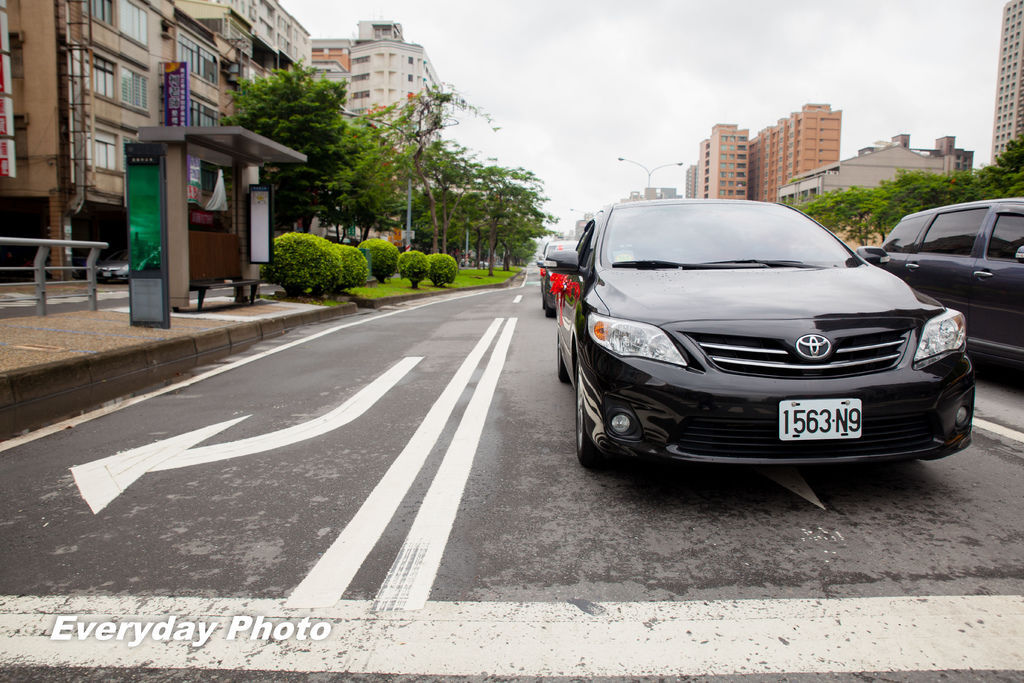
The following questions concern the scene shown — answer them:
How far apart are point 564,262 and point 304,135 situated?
36.6 meters

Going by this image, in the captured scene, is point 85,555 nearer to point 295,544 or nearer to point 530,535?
point 295,544

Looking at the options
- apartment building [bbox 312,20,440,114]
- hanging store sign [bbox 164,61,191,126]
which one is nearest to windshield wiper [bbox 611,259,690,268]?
hanging store sign [bbox 164,61,191,126]

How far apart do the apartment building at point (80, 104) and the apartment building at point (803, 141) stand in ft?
391

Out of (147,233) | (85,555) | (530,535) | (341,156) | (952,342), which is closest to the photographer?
(85,555)

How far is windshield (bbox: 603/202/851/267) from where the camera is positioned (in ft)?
13.7

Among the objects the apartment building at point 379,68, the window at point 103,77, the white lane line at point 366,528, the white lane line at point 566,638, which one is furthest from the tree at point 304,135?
the apartment building at point 379,68

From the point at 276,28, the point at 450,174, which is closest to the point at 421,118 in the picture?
the point at 450,174

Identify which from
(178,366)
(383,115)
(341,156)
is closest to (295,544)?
(178,366)

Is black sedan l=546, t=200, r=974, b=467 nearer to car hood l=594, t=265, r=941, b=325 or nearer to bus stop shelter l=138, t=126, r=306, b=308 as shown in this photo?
car hood l=594, t=265, r=941, b=325

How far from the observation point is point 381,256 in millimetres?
24609

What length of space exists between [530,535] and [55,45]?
3206cm

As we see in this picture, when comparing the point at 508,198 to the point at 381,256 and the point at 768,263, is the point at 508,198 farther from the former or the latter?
the point at 768,263

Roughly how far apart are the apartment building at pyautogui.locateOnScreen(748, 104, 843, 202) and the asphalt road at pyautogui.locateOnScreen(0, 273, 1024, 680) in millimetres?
138344

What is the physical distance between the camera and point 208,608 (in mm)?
2342
